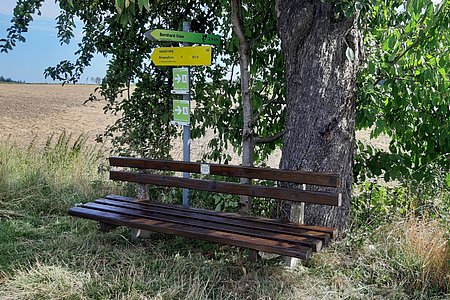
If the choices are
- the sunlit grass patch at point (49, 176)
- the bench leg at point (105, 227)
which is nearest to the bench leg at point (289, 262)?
the bench leg at point (105, 227)

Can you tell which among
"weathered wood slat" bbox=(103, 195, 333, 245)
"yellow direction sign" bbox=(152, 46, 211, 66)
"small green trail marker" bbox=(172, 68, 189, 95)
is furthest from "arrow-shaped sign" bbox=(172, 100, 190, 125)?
"weathered wood slat" bbox=(103, 195, 333, 245)

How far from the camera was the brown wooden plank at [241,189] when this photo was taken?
348cm

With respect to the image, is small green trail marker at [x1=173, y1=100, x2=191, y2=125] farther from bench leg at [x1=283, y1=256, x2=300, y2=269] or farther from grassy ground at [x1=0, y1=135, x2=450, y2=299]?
bench leg at [x1=283, y1=256, x2=300, y2=269]

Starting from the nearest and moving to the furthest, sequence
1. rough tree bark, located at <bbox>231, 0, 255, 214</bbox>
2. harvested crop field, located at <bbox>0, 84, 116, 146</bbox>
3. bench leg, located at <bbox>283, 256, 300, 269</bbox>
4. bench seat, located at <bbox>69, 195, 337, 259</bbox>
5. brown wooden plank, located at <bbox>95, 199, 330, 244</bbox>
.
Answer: bench seat, located at <bbox>69, 195, 337, 259</bbox> < brown wooden plank, located at <bbox>95, 199, 330, 244</bbox> < bench leg, located at <bbox>283, 256, 300, 269</bbox> < rough tree bark, located at <bbox>231, 0, 255, 214</bbox> < harvested crop field, located at <bbox>0, 84, 116, 146</bbox>

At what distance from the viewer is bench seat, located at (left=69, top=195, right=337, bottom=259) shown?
3248 millimetres

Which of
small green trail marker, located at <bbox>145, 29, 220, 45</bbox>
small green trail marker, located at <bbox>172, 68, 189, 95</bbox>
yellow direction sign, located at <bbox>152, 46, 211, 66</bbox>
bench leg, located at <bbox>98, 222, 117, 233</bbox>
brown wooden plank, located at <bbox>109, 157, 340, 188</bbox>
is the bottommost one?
bench leg, located at <bbox>98, 222, 117, 233</bbox>

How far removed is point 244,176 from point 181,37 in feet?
5.31

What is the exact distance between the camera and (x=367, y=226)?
429 cm

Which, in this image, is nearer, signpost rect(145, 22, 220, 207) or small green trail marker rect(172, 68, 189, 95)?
signpost rect(145, 22, 220, 207)

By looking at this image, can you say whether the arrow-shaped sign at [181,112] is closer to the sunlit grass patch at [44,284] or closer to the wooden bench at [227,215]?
the wooden bench at [227,215]

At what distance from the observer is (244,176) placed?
3.96 metres

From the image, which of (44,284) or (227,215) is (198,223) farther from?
(44,284)

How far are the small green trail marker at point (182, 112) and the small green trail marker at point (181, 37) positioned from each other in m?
0.62

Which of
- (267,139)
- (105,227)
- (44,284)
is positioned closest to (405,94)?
(267,139)
